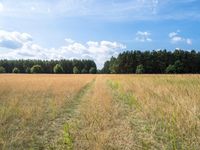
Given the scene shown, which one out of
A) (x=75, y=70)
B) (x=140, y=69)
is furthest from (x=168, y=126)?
(x=75, y=70)

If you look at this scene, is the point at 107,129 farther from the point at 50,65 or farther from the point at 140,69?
the point at 50,65

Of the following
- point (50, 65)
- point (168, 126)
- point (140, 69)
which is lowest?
point (168, 126)

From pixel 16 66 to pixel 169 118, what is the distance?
385 ft

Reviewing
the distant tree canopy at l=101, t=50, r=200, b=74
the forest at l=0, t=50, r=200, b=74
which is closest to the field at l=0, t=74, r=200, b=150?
the forest at l=0, t=50, r=200, b=74

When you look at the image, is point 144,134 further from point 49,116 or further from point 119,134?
point 49,116

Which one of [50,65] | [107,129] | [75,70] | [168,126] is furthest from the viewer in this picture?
[50,65]

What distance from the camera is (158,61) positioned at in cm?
8725

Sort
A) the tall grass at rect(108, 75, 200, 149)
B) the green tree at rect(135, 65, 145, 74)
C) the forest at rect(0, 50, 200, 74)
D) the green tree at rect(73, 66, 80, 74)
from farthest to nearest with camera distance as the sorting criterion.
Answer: the green tree at rect(73, 66, 80, 74) → the green tree at rect(135, 65, 145, 74) → the forest at rect(0, 50, 200, 74) → the tall grass at rect(108, 75, 200, 149)

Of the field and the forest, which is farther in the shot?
the forest

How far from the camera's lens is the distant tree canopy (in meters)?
82.7

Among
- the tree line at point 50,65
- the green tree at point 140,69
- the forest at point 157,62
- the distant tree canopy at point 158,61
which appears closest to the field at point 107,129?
the forest at point 157,62

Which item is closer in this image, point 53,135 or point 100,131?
point 53,135

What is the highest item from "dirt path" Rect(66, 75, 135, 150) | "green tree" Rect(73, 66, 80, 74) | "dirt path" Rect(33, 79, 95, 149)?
"green tree" Rect(73, 66, 80, 74)

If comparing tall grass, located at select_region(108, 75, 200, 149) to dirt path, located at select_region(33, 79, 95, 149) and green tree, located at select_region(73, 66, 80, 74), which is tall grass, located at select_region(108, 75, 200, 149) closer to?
dirt path, located at select_region(33, 79, 95, 149)
